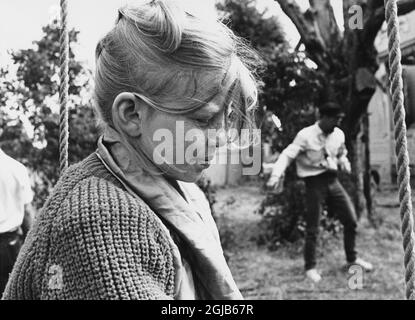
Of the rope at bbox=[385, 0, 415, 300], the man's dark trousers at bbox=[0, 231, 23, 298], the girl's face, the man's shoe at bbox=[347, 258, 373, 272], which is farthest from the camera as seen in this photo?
the man's shoe at bbox=[347, 258, 373, 272]

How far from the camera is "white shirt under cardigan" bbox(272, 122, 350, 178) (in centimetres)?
382

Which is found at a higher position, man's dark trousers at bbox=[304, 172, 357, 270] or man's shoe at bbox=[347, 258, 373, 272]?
man's dark trousers at bbox=[304, 172, 357, 270]

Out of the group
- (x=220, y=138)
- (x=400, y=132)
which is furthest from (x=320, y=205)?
(x=220, y=138)

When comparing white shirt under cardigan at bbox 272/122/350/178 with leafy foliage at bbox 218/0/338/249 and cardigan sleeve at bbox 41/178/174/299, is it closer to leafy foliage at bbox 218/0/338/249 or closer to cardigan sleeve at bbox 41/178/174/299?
leafy foliage at bbox 218/0/338/249

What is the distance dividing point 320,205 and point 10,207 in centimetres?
240

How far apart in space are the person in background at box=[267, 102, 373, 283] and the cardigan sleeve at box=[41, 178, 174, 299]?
3063 millimetres

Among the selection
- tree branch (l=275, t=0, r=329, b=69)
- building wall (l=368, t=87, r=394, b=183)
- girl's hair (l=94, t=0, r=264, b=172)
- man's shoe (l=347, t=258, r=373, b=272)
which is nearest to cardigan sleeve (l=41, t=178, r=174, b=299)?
girl's hair (l=94, t=0, r=264, b=172)

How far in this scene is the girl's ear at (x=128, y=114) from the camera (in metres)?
0.68

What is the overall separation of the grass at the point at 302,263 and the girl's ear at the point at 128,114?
297cm

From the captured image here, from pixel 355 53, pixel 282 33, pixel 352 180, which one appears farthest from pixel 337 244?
pixel 282 33

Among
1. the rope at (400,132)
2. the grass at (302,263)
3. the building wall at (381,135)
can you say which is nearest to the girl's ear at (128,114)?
the rope at (400,132)

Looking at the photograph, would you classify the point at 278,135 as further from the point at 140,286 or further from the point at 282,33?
the point at 140,286

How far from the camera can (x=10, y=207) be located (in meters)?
2.29

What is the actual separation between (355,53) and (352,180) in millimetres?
1255
